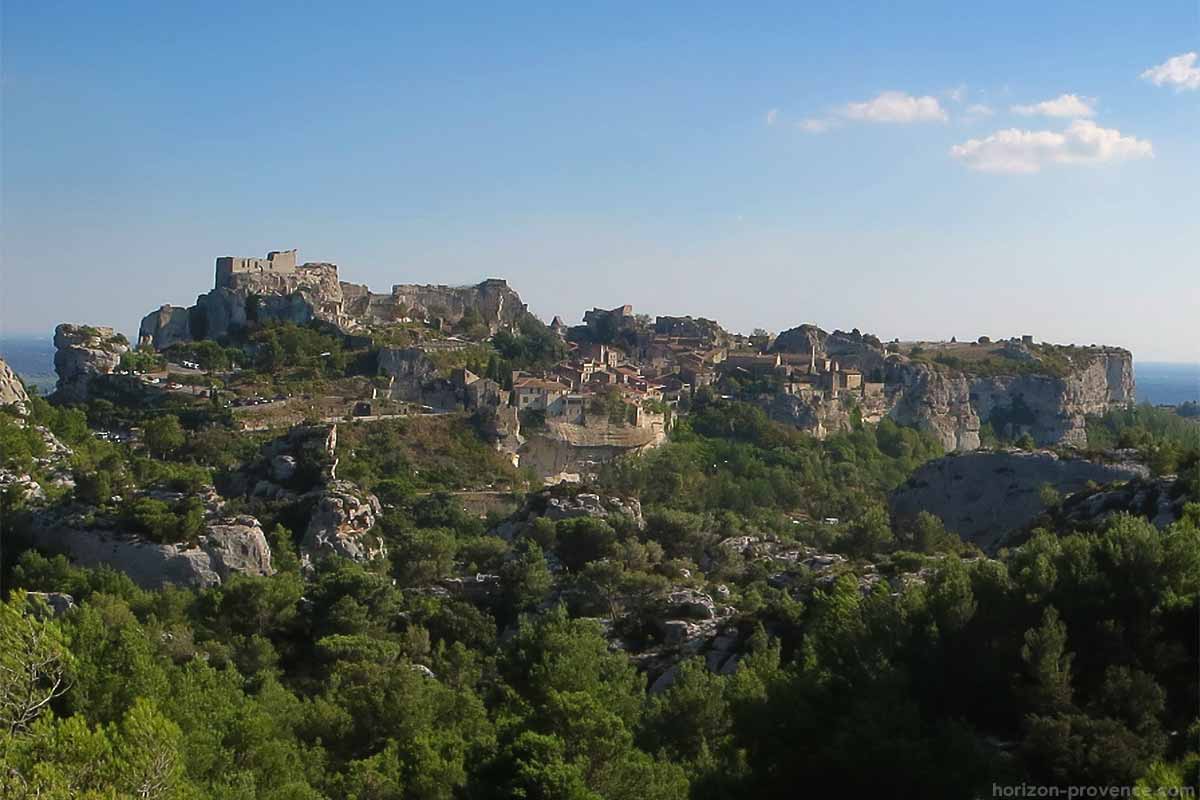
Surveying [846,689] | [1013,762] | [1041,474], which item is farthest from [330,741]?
[1041,474]

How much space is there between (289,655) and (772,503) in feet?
82.6

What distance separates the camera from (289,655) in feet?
76.9

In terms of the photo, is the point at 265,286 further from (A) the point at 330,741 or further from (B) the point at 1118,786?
(B) the point at 1118,786

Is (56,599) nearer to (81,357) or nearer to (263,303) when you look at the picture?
(81,357)

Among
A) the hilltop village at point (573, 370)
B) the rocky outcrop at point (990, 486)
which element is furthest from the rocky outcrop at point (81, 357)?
the rocky outcrop at point (990, 486)

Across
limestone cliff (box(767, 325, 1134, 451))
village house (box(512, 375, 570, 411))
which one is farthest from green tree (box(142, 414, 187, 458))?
limestone cliff (box(767, 325, 1134, 451))

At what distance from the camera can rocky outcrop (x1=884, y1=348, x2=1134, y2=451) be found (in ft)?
208

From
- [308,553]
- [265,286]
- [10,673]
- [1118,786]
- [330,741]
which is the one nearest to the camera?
[1118,786]

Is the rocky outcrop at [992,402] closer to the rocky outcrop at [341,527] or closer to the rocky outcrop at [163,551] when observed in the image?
the rocky outcrop at [341,527]

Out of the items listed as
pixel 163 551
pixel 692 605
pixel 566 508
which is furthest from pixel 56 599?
pixel 566 508

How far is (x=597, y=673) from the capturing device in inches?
746

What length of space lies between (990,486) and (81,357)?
33.6 m

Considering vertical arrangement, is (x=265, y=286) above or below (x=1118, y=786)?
above

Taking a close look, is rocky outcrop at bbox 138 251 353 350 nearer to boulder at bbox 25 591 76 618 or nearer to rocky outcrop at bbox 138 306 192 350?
rocky outcrop at bbox 138 306 192 350
